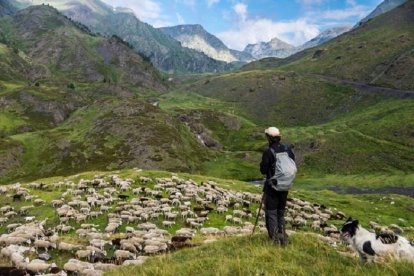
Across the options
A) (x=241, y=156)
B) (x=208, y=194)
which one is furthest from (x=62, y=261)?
(x=241, y=156)

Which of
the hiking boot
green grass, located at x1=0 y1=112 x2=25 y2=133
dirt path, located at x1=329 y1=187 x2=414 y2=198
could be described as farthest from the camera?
green grass, located at x1=0 y1=112 x2=25 y2=133

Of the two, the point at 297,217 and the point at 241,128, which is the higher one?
the point at 241,128

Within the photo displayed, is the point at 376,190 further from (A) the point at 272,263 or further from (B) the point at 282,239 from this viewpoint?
(A) the point at 272,263

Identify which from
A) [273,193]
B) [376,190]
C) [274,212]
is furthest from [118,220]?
[376,190]

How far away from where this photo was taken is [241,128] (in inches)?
7387

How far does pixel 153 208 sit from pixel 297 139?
420ft

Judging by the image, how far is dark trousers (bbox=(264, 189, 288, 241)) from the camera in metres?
18.2

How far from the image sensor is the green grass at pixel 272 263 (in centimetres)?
1381

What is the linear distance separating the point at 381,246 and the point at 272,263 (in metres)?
3.93

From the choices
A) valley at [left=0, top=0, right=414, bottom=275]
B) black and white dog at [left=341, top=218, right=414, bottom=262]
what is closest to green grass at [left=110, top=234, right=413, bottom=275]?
valley at [left=0, top=0, right=414, bottom=275]

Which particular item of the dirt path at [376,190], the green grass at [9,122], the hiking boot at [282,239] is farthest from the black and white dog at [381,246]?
the green grass at [9,122]

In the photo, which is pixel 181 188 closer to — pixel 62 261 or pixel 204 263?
pixel 62 261

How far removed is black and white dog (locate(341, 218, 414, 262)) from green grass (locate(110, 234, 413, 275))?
0.51 metres

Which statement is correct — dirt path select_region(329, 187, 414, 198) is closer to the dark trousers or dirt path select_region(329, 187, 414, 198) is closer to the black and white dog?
the dark trousers
